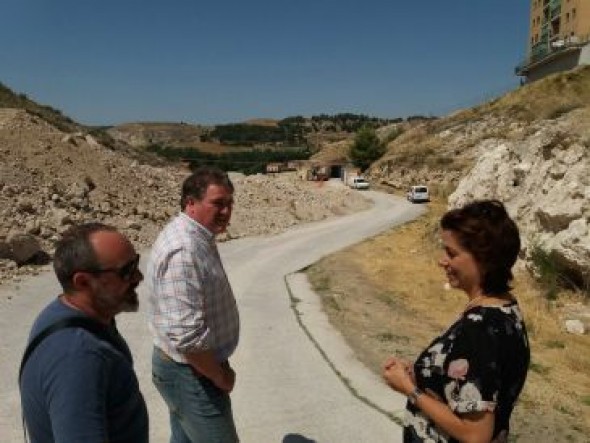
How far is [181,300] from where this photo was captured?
A: 3.41 m

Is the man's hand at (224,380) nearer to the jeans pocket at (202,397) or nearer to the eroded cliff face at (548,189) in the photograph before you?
the jeans pocket at (202,397)

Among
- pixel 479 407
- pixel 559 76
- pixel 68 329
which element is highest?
pixel 559 76

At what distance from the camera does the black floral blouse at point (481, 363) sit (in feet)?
8.29

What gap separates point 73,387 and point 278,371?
5.77 meters

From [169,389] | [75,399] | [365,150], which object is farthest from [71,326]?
[365,150]

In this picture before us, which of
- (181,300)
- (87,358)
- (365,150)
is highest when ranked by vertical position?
(87,358)

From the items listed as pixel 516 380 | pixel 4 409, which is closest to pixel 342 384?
pixel 4 409

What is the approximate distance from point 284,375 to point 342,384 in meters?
0.78

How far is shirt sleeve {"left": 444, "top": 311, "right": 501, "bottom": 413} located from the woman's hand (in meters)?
0.26

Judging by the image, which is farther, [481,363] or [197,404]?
[197,404]

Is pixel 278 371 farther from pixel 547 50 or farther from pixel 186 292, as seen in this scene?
pixel 547 50

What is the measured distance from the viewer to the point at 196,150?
132 m

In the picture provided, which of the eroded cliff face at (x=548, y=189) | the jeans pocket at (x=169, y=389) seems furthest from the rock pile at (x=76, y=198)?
the jeans pocket at (x=169, y=389)

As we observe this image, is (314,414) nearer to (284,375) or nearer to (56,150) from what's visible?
(284,375)
